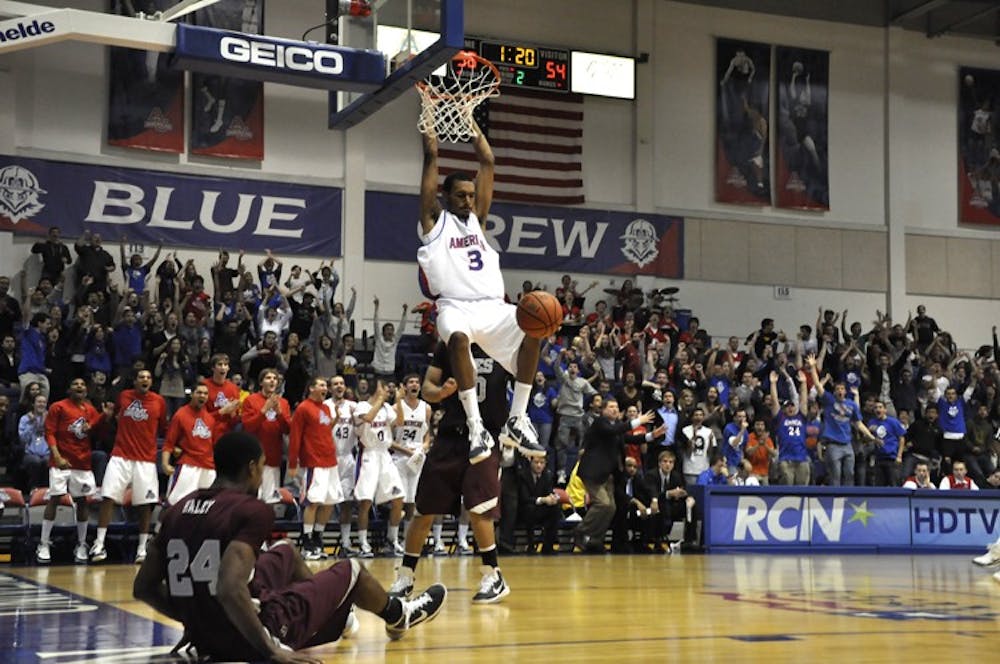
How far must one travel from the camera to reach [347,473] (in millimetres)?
16125

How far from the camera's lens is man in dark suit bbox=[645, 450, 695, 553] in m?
17.8

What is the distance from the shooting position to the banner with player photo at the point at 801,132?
1128 inches

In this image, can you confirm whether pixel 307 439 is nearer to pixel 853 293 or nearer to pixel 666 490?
pixel 666 490

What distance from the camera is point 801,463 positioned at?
19672 mm

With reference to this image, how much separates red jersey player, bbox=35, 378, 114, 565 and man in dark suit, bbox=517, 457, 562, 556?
5.72m

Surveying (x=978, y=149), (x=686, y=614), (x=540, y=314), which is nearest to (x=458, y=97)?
(x=540, y=314)

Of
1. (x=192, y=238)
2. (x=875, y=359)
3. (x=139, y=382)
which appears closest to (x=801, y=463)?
(x=875, y=359)

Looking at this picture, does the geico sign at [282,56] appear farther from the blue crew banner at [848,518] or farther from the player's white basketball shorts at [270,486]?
the blue crew banner at [848,518]

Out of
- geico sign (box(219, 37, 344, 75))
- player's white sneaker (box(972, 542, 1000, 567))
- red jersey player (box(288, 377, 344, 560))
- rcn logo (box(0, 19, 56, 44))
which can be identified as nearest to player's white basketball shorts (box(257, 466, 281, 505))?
red jersey player (box(288, 377, 344, 560))

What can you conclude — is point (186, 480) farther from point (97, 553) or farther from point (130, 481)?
point (97, 553)

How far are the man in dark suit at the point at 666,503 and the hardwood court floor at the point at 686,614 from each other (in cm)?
384

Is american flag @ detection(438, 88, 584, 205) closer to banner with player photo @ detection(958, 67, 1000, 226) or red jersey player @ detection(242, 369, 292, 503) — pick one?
banner with player photo @ detection(958, 67, 1000, 226)

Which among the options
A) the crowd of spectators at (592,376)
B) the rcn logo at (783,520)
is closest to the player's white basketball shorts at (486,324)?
the crowd of spectators at (592,376)

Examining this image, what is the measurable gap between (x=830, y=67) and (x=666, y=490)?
15383 mm
